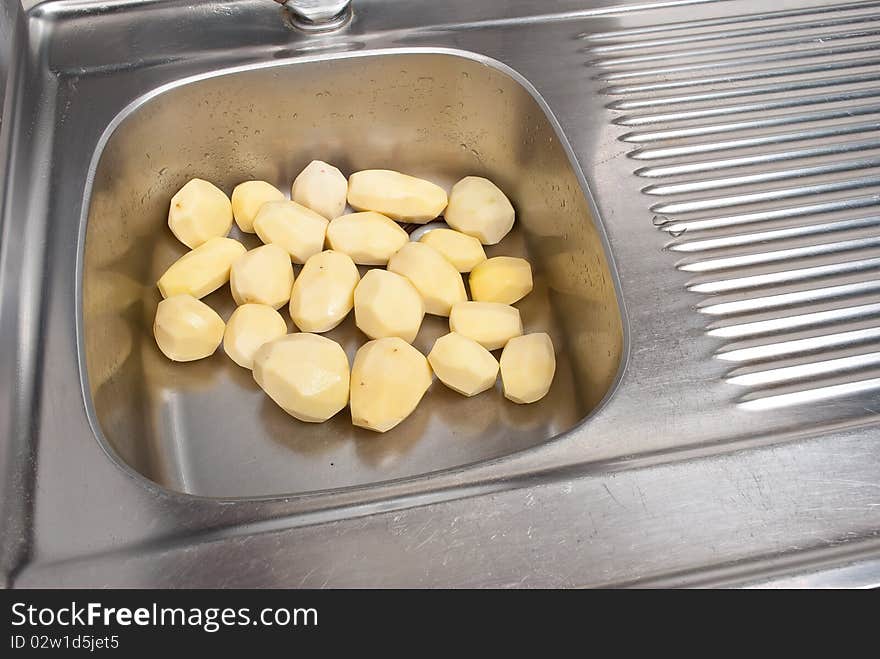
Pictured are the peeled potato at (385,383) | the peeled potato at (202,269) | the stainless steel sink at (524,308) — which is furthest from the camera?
the peeled potato at (202,269)

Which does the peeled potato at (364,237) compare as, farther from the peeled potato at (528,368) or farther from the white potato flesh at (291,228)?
the peeled potato at (528,368)

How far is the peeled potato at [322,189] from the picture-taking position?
0.97 meters

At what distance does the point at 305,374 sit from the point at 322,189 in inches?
10.4

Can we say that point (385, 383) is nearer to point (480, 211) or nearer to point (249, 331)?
point (249, 331)

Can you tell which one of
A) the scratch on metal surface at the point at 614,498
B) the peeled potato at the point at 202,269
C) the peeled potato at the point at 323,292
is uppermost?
the peeled potato at the point at 202,269

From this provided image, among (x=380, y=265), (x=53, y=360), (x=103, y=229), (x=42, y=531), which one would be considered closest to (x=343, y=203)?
(x=380, y=265)

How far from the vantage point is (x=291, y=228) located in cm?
93

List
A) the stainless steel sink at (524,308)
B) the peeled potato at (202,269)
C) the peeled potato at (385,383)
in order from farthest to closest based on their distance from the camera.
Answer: the peeled potato at (202,269)
the peeled potato at (385,383)
the stainless steel sink at (524,308)

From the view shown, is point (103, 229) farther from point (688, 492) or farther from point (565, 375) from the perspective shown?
point (688, 492)

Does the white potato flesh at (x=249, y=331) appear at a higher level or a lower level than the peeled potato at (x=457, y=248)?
lower

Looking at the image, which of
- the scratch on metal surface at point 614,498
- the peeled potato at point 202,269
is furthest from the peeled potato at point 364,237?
the scratch on metal surface at point 614,498

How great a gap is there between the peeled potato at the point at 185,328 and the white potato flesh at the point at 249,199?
0.13 meters
